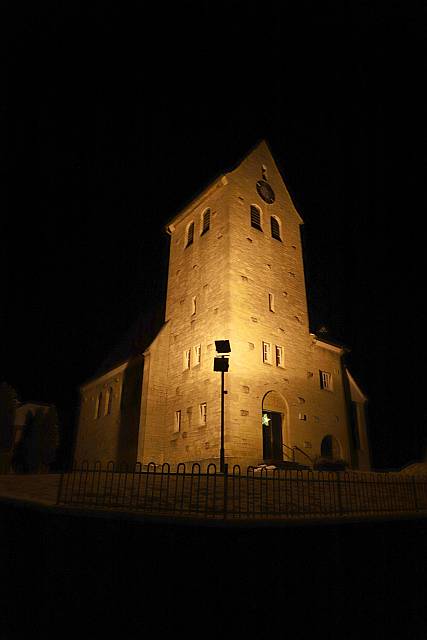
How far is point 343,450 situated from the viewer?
2423cm

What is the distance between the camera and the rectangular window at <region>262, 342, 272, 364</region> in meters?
21.4

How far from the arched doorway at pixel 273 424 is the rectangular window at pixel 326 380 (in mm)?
5042

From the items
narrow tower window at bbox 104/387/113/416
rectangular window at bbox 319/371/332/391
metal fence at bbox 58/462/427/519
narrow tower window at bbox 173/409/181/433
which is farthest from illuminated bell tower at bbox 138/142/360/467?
narrow tower window at bbox 104/387/113/416

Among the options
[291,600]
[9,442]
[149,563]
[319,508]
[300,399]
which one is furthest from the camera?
[9,442]

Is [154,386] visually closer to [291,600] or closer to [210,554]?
[210,554]

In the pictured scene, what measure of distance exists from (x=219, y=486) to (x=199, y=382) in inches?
372

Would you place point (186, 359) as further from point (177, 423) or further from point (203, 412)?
point (203, 412)

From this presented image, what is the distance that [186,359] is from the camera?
2259cm

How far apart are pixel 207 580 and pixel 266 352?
15.7m

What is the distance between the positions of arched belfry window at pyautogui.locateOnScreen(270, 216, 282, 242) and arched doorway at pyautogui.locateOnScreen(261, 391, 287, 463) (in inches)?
405

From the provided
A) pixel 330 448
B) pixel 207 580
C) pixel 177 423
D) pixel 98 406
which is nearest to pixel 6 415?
pixel 98 406

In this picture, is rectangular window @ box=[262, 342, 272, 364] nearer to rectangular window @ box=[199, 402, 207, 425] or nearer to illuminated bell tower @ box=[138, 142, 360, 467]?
illuminated bell tower @ box=[138, 142, 360, 467]

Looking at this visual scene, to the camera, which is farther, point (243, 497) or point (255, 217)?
point (255, 217)

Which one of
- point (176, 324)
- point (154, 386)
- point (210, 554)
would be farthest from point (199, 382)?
point (210, 554)
